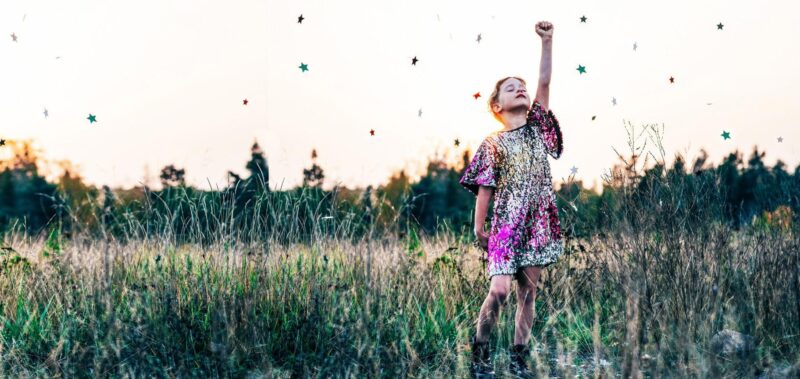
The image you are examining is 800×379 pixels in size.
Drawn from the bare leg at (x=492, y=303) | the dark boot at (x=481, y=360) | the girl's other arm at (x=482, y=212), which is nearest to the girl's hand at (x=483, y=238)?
the girl's other arm at (x=482, y=212)

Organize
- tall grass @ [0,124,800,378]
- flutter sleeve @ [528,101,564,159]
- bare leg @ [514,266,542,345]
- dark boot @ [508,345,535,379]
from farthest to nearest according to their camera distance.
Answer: flutter sleeve @ [528,101,564,159]
bare leg @ [514,266,542,345]
dark boot @ [508,345,535,379]
tall grass @ [0,124,800,378]

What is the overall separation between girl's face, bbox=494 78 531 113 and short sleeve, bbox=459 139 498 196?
21cm

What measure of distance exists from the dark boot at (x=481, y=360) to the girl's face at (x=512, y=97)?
4.17ft

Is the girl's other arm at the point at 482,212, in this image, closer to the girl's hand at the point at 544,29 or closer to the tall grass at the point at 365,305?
the tall grass at the point at 365,305

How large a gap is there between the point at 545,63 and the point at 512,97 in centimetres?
25

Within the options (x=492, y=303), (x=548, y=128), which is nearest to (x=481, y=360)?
(x=492, y=303)

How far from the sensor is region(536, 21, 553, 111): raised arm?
12.6ft

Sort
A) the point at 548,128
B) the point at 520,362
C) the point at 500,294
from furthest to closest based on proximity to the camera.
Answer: the point at 548,128 → the point at 520,362 → the point at 500,294

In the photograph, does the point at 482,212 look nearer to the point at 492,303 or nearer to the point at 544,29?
the point at 492,303

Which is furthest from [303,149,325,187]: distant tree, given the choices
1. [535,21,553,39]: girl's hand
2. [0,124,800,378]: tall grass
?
[535,21,553,39]: girl's hand

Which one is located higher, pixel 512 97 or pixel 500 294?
pixel 512 97

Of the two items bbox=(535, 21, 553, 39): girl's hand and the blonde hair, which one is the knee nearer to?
the blonde hair

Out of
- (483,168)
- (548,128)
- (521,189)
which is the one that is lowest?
(521,189)

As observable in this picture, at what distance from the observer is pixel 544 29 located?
3.86 meters
